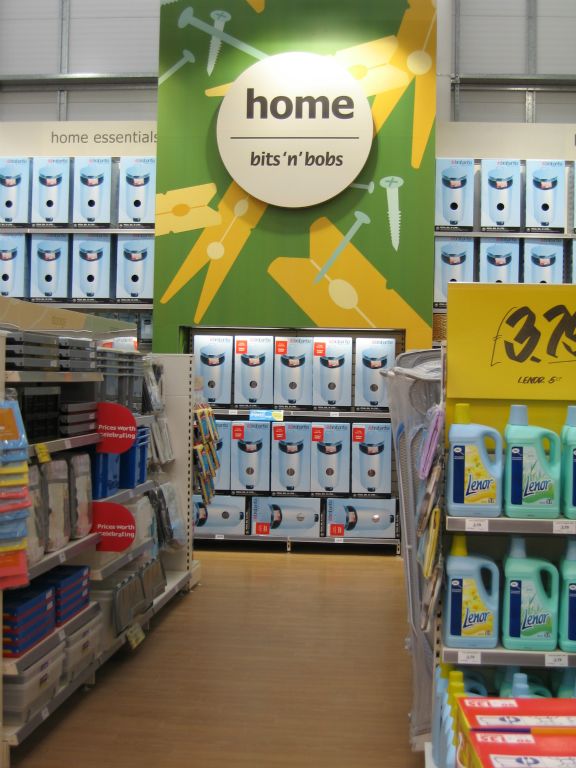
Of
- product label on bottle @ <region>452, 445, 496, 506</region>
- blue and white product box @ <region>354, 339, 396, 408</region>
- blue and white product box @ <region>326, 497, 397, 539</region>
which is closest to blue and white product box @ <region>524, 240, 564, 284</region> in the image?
blue and white product box @ <region>354, 339, 396, 408</region>

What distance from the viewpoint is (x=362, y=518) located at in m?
6.28

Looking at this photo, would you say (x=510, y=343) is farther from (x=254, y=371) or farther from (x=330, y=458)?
(x=254, y=371)

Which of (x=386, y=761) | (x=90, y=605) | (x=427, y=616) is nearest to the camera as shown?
(x=427, y=616)

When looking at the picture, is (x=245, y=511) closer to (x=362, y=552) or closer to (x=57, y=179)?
(x=362, y=552)

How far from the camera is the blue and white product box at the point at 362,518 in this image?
20.6 ft

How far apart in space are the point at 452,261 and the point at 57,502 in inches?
157

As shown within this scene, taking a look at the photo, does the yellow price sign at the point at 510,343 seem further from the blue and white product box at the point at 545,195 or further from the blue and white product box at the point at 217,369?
the blue and white product box at the point at 217,369

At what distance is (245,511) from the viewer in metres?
6.33

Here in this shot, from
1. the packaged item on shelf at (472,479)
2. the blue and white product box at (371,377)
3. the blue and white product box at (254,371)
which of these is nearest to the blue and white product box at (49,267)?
the blue and white product box at (254,371)

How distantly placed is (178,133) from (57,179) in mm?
1017

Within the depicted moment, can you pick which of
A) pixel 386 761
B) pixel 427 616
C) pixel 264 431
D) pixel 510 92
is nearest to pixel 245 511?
pixel 264 431

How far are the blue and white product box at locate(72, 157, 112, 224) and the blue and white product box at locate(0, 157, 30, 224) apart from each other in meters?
0.39

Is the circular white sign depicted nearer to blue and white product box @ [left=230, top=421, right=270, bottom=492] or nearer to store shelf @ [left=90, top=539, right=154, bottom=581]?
blue and white product box @ [left=230, top=421, right=270, bottom=492]

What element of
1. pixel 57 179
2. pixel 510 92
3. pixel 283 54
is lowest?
pixel 57 179
